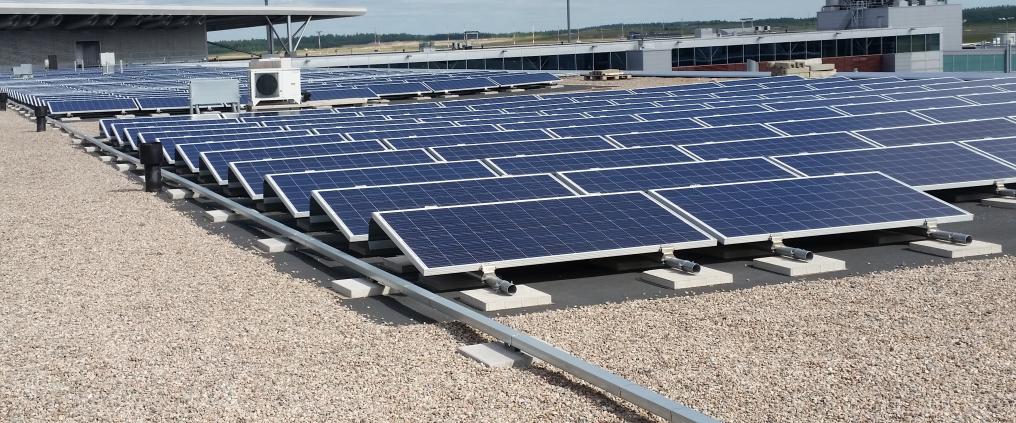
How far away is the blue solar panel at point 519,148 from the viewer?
18672mm

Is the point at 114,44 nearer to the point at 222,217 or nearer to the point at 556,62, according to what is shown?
the point at 556,62

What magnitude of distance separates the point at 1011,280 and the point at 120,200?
1336 centimetres

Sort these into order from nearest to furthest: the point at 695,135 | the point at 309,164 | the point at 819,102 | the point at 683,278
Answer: the point at 683,278
the point at 309,164
the point at 695,135
the point at 819,102

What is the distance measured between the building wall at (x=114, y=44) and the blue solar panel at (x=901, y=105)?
8677 cm

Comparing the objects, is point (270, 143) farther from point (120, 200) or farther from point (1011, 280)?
point (1011, 280)

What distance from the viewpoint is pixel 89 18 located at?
97312mm

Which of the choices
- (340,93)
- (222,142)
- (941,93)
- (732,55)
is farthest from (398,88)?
(732,55)

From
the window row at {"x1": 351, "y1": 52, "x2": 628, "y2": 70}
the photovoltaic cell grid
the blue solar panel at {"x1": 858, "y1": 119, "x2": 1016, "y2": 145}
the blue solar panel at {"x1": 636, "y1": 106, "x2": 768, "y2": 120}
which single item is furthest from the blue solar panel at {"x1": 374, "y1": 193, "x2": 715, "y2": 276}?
the window row at {"x1": 351, "y1": 52, "x2": 628, "y2": 70}

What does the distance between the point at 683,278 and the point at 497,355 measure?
2999mm

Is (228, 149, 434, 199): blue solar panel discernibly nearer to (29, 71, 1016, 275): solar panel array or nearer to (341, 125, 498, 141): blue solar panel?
(29, 71, 1016, 275): solar panel array

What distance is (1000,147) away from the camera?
17.6 meters

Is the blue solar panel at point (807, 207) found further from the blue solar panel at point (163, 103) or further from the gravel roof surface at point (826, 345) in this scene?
the blue solar panel at point (163, 103)

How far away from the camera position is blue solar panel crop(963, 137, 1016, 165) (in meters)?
17.1

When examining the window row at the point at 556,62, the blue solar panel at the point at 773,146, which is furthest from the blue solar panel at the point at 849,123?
the window row at the point at 556,62
